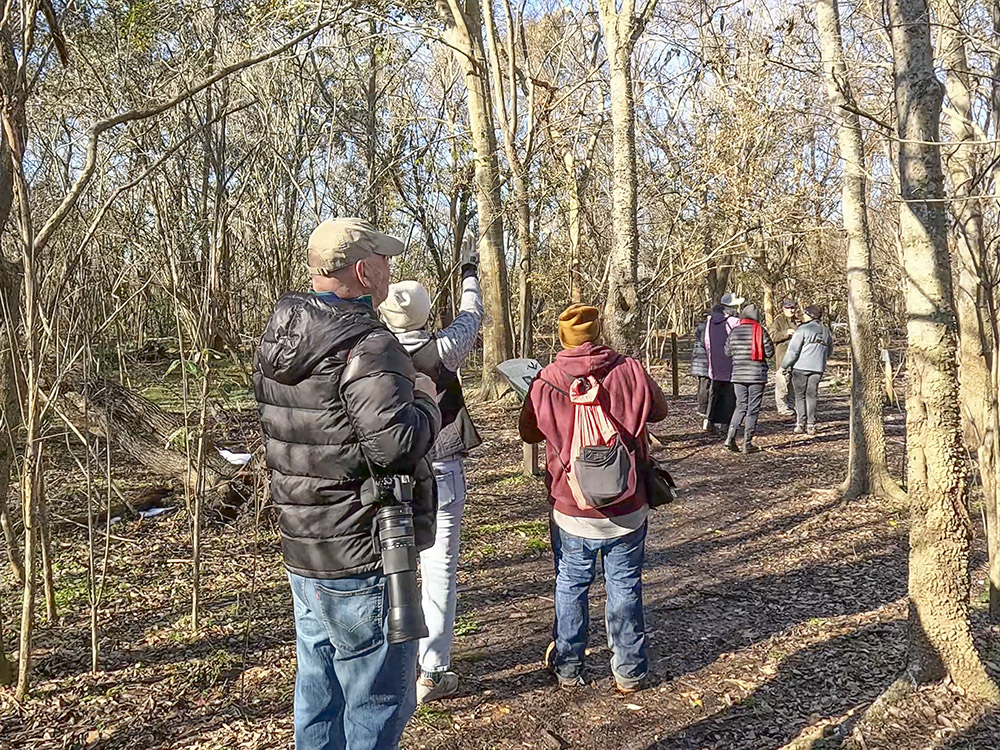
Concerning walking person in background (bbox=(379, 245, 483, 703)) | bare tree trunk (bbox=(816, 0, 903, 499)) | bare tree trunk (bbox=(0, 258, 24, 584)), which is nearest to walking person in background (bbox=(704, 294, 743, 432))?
bare tree trunk (bbox=(816, 0, 903, 499))

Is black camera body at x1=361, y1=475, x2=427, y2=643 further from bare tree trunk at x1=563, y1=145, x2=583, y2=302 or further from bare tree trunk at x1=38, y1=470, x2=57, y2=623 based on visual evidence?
bare tree trunk at x1=563, y1=145, x2=583, y2=302

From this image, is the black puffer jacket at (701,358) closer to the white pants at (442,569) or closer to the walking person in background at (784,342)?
the walking person in background at (784,342)

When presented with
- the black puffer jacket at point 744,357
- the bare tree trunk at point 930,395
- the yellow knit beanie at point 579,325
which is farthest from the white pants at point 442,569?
the black puffer jacket at point 744,357

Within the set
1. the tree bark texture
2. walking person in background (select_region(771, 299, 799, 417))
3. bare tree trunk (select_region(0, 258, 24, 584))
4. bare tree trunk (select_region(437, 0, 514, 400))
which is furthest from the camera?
walking person in background (select_region(771, 299, 799, 417))

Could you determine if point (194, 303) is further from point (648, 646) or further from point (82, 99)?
point (82, 99)

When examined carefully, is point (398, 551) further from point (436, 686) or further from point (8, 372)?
point (8, 372)

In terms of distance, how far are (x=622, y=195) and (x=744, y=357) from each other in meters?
2.62

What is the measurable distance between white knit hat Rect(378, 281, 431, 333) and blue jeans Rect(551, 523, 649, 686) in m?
1.16

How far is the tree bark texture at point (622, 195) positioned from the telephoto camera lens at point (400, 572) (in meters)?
5.23

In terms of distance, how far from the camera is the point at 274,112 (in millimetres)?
16156

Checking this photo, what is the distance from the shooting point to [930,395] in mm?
3197

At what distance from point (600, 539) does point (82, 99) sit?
362 inches

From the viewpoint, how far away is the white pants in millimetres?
3361

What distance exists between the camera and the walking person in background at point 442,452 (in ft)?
10.6
